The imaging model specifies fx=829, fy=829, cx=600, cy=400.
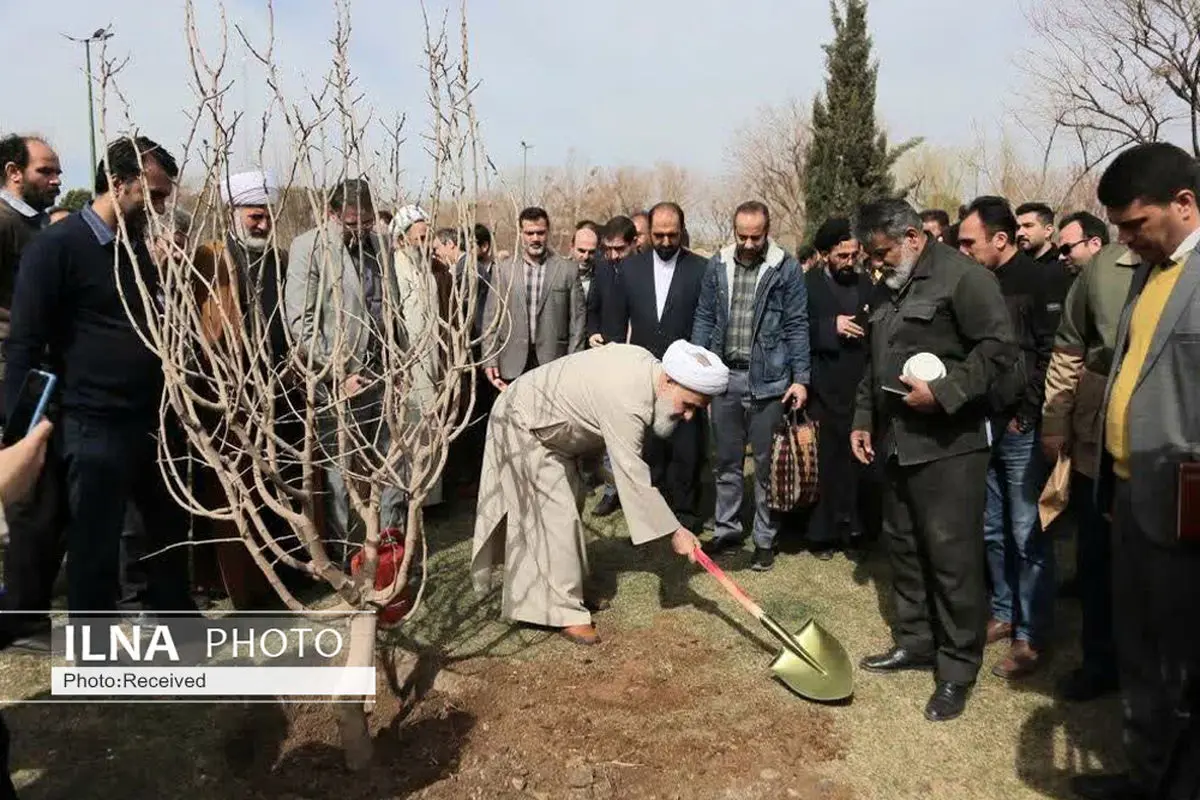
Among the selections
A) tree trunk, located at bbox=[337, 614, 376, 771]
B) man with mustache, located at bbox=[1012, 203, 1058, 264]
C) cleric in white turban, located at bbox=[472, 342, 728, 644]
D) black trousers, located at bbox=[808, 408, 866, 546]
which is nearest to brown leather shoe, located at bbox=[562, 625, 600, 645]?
cleric in white turban, located at bbox=[472, 342, 728, 644]

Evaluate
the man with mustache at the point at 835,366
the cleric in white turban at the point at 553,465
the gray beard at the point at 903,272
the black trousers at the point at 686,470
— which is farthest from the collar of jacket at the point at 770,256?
the gray beard at the point at 903,272

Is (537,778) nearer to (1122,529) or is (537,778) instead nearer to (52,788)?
(52,788)

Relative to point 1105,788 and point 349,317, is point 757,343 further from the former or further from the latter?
point 1105,788

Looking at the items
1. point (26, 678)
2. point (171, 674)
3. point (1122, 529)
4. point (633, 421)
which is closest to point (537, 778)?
point (633, 421)

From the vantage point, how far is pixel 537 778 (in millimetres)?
2955

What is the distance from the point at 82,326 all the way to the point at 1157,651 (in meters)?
4.01

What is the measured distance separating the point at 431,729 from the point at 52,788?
1311 millimetres

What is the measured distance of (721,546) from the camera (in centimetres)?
525

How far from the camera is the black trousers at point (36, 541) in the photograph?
3.53m

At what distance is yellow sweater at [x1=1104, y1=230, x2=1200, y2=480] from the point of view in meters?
2.43

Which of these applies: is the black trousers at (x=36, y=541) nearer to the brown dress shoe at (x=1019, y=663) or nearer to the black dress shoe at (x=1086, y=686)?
the brown dress shoe at (x=1019, y=663)

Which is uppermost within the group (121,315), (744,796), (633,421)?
(121,315)

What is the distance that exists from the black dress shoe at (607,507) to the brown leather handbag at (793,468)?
4.95 ft

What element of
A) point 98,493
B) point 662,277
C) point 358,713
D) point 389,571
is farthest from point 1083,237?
point 98,493
